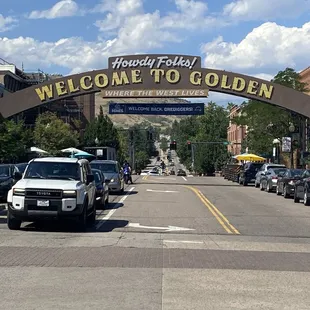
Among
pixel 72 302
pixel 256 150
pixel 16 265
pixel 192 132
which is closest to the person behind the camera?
pixel 72 302

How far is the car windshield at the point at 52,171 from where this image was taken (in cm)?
1642

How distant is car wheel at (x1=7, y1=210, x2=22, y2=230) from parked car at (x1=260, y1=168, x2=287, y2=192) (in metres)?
21.9

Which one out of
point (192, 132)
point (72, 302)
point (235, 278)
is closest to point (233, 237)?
point (235, 278)

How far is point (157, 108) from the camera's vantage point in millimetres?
A: 45469

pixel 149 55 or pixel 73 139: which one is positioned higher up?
pixel 149 55

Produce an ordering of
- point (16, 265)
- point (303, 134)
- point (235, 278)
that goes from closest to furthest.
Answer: point (235, 278) → point (16, 265) → point (303, 134)

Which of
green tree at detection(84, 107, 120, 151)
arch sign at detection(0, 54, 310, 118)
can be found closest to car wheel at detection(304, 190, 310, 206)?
arch sign at detection(0, 54, 310, 118)

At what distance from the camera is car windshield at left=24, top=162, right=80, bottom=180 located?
16.4m

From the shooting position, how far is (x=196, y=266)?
10.7 m

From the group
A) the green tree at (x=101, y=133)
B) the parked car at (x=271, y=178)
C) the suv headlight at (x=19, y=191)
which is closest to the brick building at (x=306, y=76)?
the parked car at (x=271, y=178)

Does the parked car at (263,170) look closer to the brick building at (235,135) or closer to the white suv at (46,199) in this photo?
the white suv at (46,199)

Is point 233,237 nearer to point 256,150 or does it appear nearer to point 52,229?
point 52,229

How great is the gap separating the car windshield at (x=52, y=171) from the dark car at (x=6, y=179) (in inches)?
327

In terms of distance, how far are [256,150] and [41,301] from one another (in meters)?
60.0
